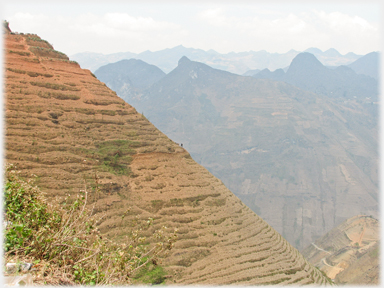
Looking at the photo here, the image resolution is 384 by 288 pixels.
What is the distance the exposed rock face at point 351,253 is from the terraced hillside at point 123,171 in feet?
100

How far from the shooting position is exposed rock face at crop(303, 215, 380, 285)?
5526 cm

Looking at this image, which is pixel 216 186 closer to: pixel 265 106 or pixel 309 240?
pixel 309 240

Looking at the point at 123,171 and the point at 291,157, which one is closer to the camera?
the point at 123,171

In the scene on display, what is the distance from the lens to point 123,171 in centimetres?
2798

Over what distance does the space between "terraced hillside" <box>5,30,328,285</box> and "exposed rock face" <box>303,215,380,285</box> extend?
3059 cm

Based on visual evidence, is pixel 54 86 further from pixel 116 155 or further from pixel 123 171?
pixel 123 171

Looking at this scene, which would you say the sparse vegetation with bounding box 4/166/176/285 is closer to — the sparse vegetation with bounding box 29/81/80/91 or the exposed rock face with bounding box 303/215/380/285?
the sparse vegetation with bounding box 29/81/80/91

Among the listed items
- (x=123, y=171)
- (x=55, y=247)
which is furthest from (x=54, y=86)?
(x=55, y=247)

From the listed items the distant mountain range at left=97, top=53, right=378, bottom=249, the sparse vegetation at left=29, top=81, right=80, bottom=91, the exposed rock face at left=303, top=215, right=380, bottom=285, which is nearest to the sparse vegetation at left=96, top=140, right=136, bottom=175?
the sparse vegetation at left=29, top=81, right=80, bottom=91

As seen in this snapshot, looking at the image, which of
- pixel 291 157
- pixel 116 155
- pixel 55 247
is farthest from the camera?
pixel 291 157

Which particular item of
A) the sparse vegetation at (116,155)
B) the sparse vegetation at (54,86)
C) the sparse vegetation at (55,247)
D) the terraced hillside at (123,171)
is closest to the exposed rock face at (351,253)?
the terraced hillside at (123,171)

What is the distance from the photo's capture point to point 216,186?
109 ft

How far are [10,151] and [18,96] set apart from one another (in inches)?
231

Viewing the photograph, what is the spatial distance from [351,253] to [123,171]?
209 feet
